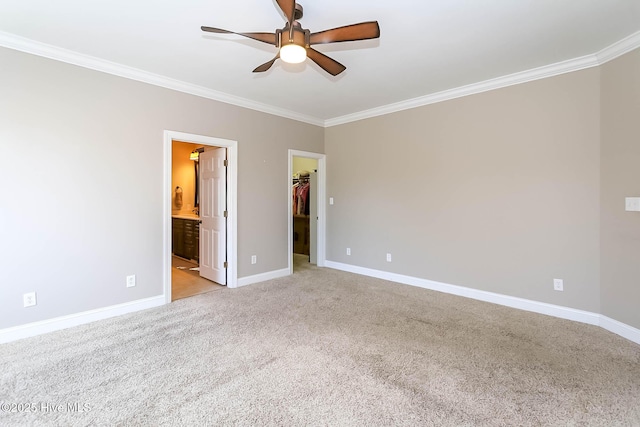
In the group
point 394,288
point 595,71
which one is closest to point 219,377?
point 394,288

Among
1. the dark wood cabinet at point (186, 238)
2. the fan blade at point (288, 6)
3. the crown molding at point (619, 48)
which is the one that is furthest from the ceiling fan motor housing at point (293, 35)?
the dark wood cabinet at point (186, 238)

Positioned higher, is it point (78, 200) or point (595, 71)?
point (595, 71)

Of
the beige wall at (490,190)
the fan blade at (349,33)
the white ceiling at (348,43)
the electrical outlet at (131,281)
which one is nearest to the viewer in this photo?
the fan blade at (349,33)

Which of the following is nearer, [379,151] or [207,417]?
[207,417]

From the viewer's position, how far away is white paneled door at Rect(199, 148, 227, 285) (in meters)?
4.35

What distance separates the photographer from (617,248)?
288cm

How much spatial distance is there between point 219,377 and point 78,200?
7.65 feet

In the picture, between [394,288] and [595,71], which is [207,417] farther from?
[595,71]

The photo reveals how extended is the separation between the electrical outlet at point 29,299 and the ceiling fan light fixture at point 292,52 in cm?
315

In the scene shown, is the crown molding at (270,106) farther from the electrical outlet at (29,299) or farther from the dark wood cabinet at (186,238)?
the dark wood cabinet at (186,238)

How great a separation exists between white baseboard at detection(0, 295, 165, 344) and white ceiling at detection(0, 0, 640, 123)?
255cm

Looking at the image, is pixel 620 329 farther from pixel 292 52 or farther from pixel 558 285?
pixel 292 52

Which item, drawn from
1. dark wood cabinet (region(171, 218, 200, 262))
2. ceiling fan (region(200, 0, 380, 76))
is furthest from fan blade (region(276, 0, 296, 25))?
dark wood cabinet (region(171, 218, 200, 262))

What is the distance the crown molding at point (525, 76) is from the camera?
277cm
